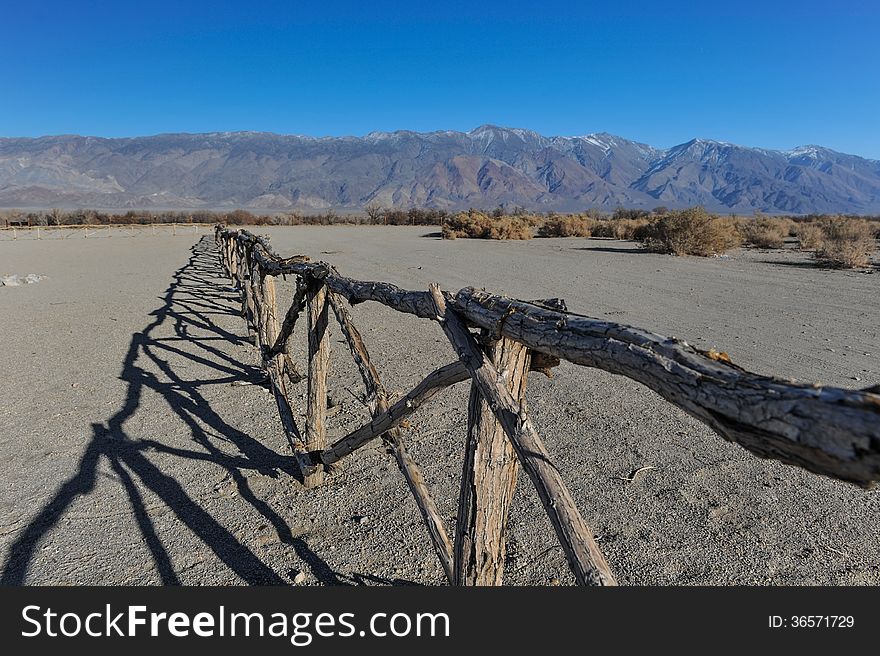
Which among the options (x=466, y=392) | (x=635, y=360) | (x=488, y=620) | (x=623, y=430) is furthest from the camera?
(x=466, y=392)

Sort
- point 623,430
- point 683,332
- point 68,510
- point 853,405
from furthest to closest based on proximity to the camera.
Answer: point 683,332 < point 623,430 < point 68,510 < point 853,405

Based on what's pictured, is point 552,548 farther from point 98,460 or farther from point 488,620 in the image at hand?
point 98,460

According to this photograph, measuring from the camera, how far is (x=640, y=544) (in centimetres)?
320

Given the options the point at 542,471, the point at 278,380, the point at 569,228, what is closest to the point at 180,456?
the point at 278,380

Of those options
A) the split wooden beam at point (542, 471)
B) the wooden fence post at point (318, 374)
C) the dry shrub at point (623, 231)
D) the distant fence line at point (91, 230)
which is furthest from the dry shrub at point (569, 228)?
the split wooden beam at point (542, 471)

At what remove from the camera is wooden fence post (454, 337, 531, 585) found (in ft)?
7.29

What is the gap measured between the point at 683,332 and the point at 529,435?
6902mm

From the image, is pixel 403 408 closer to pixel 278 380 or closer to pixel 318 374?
pixel 318 374

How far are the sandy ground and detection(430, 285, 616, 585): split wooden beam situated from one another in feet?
4.57

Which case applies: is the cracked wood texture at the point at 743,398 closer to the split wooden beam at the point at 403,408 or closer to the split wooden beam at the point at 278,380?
the split wooden beam at the point at 403,408

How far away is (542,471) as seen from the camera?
1.83 m

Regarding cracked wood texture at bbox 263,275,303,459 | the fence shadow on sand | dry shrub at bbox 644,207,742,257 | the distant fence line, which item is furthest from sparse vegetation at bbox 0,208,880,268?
the fence shadow on sand

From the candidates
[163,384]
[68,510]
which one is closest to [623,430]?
[68,510]

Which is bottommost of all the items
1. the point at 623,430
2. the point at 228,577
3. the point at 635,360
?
the point at 228,577
